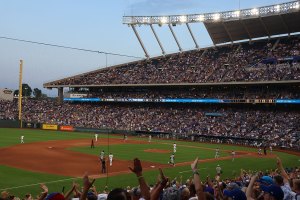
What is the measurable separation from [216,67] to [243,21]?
364 inches

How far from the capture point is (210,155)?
41031 millimetres

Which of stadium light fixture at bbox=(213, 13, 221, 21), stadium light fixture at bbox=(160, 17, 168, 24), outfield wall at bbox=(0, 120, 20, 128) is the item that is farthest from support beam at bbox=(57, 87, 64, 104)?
stadium light fixture at bbox=(213, 13, 221, 21)

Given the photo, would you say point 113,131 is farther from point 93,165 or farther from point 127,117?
point 93,165

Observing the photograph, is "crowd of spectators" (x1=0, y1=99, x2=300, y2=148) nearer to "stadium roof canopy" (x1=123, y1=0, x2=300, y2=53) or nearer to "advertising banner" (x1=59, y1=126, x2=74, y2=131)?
"advertising banner" (x1=59, y1=126, x2=74, y2=131)

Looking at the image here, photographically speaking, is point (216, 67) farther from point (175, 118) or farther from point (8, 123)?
point (8, 123)

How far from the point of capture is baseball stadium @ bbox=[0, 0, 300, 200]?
40.3 meters

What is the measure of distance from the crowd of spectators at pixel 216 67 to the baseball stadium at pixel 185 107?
0.20 metres

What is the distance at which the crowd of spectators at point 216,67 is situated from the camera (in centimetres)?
5975

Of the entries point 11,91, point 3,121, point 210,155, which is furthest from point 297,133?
point 11,91

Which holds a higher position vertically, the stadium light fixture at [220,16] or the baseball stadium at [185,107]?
the stadium light fixture at [220,16]

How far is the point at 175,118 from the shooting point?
6681 cm

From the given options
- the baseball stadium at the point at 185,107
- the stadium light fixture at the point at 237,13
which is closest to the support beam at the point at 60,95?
the baseball stadium at the point at 185,107

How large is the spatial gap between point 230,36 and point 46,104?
4270 cm

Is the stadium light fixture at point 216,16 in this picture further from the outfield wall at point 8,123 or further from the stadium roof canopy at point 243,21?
the outfield wall at point 8,123
